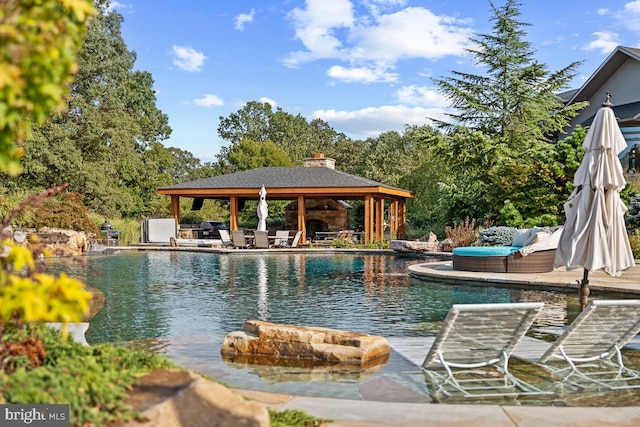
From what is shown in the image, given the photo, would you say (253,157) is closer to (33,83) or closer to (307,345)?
(307,345)

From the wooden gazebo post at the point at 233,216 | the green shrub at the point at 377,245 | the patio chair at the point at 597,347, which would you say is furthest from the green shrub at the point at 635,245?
the wooden gazebo post at the point at 233,216

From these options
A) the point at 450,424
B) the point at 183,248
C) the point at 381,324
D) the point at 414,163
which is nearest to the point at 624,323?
the point at 450,424

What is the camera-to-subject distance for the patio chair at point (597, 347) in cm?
478

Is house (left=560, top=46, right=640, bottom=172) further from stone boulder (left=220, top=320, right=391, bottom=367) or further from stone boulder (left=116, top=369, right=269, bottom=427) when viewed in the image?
stone boulder (left=116, top=369, right=269, bottom=427)

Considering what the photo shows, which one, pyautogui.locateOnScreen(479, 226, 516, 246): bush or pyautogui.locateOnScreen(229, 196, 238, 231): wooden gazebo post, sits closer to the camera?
pyautogui.locateOnScreen(479, 226, 516, 246): bush

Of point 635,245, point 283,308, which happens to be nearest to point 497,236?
point 635,245

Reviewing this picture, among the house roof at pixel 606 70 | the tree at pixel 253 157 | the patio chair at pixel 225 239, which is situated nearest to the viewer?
the patio chair at pixel 225 239

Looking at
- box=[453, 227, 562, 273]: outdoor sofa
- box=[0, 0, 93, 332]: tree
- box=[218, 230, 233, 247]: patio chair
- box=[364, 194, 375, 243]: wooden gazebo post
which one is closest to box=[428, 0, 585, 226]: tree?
box=[364, 194, 375, 243]: wooden gazebo post

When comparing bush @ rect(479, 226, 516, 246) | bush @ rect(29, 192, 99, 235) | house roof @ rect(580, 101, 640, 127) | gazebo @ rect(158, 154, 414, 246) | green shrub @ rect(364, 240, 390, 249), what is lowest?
green shrub @ rect(364, 240, 390, 249)

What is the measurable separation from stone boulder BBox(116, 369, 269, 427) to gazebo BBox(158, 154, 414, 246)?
67.7 ft

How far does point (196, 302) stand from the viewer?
955cm

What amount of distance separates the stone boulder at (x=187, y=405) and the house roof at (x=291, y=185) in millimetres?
20825

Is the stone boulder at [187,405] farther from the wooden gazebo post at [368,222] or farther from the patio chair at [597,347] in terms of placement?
the wooden gazebo post at [368,222]

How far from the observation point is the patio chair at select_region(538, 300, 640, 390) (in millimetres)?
4777
